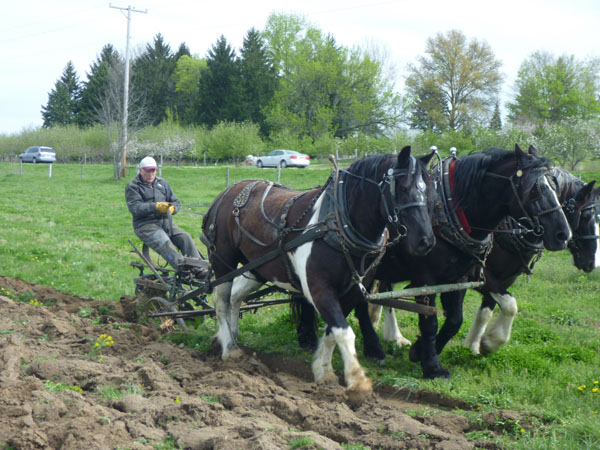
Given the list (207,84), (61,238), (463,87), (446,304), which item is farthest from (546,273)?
(207,84)

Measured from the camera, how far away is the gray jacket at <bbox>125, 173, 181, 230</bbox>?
6.93 meters

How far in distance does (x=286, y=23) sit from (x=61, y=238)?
41934 millimetres

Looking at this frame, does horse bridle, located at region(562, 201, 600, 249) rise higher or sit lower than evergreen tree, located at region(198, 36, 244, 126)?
lower

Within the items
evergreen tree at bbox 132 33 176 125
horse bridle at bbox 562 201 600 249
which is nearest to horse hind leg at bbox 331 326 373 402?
horse bridle at bbox 562 201 600 249

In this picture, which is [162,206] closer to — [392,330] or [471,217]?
[392,330]

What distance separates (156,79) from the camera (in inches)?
2200

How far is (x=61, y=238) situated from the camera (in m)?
12.4

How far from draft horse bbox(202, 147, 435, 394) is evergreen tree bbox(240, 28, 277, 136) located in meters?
41.2

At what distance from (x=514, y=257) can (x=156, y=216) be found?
4.06 m

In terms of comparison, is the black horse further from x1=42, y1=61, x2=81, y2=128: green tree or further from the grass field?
x1=42, y1=61, x2=81, y2=128: green tree

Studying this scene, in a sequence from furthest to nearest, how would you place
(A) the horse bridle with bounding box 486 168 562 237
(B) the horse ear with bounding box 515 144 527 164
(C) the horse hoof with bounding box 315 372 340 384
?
(B) the horse ear with bounding box 515 144 527 164 < (A) the horse bridle with bounding box 486 168 562 237 < (C) the horse hoof with bounding box 315 372 340 384

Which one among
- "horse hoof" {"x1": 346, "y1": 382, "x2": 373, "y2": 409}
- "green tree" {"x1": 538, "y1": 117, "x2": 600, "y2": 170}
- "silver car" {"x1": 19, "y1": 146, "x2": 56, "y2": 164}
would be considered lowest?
"horse hoof" {"x1": 346, "y1": 382, "x2": 373, "y2": 409}

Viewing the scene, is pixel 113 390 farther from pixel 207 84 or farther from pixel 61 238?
pixel 207 84

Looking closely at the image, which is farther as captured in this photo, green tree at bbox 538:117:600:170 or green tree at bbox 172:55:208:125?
green tree at bbox 172:55:208:125
